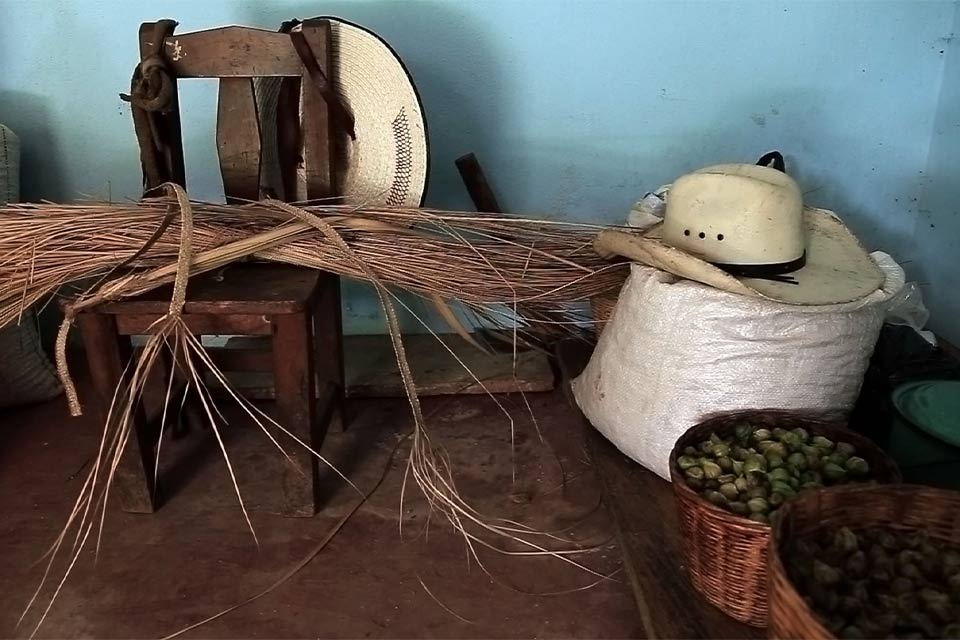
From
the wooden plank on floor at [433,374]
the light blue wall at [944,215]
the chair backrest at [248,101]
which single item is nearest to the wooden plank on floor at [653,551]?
the wooden plank on floor at [433,374]

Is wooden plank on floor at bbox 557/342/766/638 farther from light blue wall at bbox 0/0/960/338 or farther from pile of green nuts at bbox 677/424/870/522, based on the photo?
light blue wall at bbox 0/0/960/338

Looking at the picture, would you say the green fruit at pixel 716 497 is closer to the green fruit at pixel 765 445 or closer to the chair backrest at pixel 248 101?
the green fruit at pixel 765 445

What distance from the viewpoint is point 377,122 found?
5.40 ft

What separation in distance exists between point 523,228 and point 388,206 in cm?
27

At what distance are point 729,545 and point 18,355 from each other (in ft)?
5.17

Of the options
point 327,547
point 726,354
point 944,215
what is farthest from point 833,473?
point 944,215

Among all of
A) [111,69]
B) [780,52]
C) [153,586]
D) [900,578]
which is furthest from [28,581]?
[780,52]

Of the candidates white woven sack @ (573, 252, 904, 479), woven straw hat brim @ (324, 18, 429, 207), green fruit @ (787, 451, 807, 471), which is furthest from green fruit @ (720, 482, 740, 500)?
woven straw hat brim @ (324, 18, 429, 207)

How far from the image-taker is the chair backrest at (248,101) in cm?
155

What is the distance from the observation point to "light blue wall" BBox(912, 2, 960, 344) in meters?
1.94

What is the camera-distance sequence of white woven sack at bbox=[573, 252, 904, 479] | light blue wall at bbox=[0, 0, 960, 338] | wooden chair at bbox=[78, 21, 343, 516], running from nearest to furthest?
white woven sack at bbox=[573, 252, 904, 479] < wooden chair at bbox=[78, 21, 343, 516] < light blue wall at bbox=[0, 0, 960, 338]

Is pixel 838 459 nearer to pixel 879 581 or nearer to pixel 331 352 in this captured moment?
pixel 879 581

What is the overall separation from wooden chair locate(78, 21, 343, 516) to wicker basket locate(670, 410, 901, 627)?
671mm

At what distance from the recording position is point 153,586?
1.39 meters
